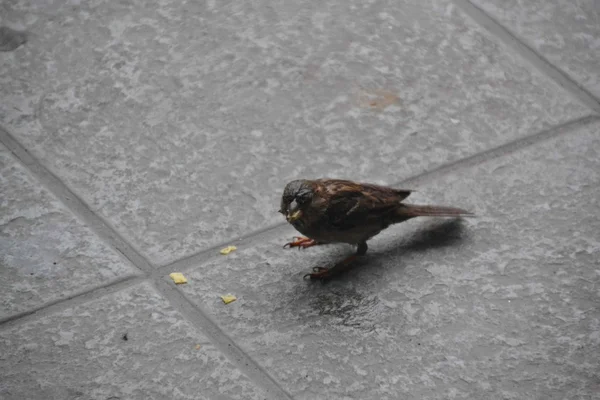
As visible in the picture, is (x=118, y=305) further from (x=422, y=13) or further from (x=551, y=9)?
(x=551, y=9)

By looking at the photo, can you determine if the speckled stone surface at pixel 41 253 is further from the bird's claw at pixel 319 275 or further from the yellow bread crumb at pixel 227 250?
the bird's claw at pixel 319 275

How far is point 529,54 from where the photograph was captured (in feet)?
16.4

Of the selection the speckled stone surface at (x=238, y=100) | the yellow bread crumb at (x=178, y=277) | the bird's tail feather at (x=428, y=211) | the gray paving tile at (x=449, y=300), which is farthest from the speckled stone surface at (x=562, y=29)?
the yellow bread crumb at (x=178, y=277)

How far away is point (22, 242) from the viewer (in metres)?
3.89

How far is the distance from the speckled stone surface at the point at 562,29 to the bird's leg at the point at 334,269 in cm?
168

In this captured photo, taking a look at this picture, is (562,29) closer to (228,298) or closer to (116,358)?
(228,298)

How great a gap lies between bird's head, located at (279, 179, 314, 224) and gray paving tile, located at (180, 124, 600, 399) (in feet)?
1.25

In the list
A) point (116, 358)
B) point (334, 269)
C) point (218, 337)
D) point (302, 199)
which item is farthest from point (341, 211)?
point (116, 358)

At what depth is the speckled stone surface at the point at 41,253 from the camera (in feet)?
12.1

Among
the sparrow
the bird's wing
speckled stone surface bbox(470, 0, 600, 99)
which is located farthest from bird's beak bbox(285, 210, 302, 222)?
speckled stone surface bbox(470, 0, 600, 99)

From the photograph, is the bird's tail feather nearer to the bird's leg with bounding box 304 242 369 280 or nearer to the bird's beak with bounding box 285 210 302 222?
the bird's leg with bounding box 304 242 369 280

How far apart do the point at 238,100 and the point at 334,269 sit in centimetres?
122

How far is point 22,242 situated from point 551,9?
128 inches

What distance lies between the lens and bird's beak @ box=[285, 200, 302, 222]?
3.54 meters
